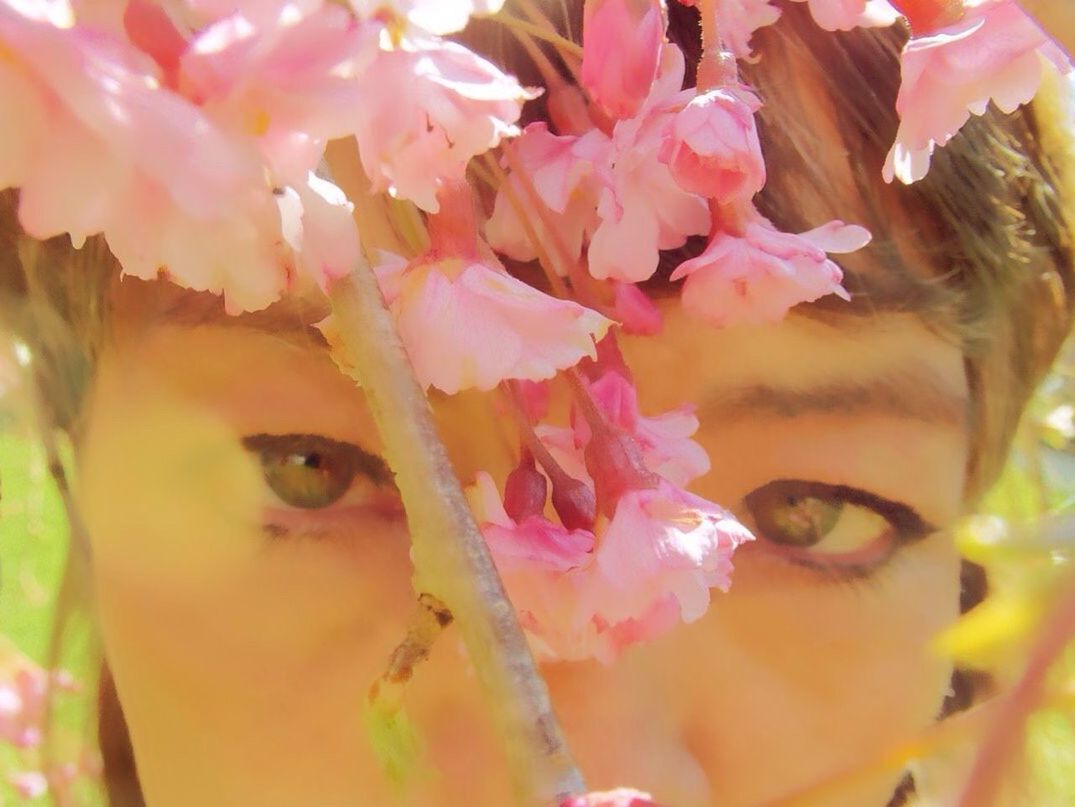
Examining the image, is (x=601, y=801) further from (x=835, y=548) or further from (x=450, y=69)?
(x=835, y=548)

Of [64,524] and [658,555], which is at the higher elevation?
[658,555]

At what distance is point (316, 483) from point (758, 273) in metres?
0.29

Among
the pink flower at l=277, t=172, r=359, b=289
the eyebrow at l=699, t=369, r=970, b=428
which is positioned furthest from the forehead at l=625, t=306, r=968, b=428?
the pink flower at l=277, t=172, r=359, b=289

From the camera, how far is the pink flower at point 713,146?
10.9 inches

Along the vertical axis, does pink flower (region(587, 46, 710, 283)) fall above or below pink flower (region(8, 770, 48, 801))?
above

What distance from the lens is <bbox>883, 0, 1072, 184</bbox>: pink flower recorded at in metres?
0.29

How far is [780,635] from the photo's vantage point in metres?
0.57

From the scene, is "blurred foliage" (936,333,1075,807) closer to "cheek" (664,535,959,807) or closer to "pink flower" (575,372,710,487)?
"pink flower" (575,372,710,487)

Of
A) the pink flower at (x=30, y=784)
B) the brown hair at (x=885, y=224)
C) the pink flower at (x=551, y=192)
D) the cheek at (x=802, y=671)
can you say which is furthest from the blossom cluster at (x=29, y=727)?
the pink flower at (x=551, y=192)

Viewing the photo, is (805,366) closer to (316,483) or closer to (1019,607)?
(316,483)

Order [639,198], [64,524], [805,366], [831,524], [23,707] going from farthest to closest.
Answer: [23,707], [64,524], [831,524], [805,366], [639,198]

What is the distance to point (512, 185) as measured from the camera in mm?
341

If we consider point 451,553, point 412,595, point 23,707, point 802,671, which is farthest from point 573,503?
point 23,707

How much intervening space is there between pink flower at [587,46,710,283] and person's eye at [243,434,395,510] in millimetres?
216
